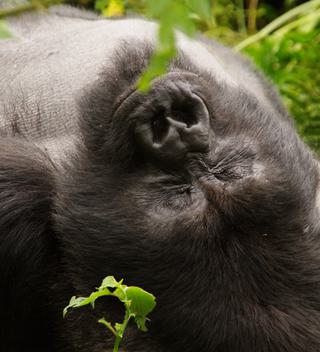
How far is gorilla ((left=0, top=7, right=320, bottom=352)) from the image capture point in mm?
1963

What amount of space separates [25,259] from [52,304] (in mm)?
161

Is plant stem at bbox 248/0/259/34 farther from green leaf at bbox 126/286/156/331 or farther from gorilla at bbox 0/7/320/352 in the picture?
green leaf at bbox 126/286/156/331

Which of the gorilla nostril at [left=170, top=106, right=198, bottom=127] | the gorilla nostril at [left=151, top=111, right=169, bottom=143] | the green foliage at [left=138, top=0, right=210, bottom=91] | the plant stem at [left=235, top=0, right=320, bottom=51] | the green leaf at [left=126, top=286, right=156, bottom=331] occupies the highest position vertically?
the plant stem at [left=235, top=0, right=320, bottom=51]

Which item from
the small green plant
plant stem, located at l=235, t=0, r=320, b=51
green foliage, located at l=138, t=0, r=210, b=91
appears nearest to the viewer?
green foliage, located at l=138, t=0, r=210, b=91

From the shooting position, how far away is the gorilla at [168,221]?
1.96m

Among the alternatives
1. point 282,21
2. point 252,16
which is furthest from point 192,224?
point 252,16

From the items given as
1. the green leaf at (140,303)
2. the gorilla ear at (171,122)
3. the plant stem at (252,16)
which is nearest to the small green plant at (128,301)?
the green leaf at (140,303)

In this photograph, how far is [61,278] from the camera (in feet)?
7.11

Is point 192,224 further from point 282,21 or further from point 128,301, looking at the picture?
point 282,21

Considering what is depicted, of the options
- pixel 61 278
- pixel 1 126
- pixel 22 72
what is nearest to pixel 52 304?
pixel 61 278

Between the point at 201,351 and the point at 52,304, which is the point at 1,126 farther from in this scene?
the point at 201,351

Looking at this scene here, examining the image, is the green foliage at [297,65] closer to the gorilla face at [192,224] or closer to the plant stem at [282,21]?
the plant stem at [282,21]

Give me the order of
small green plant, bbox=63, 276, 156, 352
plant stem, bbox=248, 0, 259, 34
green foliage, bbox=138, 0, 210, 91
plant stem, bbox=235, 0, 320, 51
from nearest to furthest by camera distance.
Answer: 1. green foliage, bbox=138, 0, 210, 91
2. small green plant, bbox=63, 276, 156, 352
3. plant stem, bbox=235, 0, 320, 51
4. plant stem, bbox=248, 0, 259, 34

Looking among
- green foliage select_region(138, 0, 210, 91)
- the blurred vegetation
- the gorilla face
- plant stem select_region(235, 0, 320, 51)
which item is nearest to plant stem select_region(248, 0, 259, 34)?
the blurred vegetation
